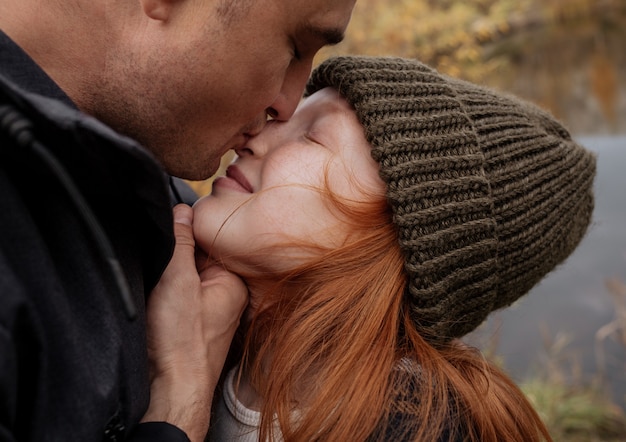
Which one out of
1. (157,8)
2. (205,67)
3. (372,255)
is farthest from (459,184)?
(157,8)

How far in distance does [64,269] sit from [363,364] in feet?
2.81

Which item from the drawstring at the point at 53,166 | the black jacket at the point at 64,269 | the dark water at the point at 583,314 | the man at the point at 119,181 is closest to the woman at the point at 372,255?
the man at the point at 119,181

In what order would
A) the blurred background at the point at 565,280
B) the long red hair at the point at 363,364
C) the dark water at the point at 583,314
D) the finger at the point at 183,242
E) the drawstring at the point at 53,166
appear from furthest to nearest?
the dark water at the point at 583,314, the blurred background at the point at 565,280, the finger at the point at 183,242, the long red hair at the point at 363,364, the drawstring at the point at 53,166

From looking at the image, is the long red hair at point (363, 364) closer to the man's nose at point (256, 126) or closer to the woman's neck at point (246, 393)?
the woman's neck at point (246, 393)

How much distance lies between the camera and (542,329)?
215 inches

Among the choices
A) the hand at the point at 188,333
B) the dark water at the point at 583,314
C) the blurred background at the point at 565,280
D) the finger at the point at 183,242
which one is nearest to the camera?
the hand at the point at 188,333

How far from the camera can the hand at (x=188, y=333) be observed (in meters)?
1.66

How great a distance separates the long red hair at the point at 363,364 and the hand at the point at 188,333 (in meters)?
0.14

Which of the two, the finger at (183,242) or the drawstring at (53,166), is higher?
the drawstring at (53,166)

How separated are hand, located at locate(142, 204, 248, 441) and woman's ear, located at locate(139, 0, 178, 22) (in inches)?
23.6

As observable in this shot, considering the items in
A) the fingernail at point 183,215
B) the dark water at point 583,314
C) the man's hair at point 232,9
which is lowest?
the dark water at point 583,314

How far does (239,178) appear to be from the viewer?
2.08 metres

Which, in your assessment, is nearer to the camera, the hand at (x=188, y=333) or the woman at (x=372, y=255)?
the hand at (x=188, y=333)

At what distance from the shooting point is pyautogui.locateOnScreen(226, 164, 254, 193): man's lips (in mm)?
2059
